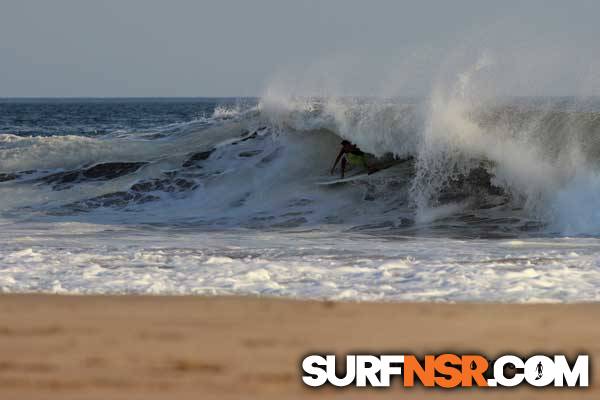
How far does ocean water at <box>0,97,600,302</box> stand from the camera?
592 cm

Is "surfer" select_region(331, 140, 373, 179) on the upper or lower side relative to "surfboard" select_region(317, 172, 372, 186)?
upper

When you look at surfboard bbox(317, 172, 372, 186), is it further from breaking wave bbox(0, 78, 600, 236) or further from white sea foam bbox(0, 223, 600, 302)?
white sea foam bbox(0, 223, 600, 302)

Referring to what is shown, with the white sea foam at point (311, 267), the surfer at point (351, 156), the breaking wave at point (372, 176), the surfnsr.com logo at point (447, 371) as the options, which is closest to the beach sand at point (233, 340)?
the surfnsr.com logo at point (447, 371)

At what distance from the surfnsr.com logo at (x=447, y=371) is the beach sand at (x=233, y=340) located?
0.24 ft

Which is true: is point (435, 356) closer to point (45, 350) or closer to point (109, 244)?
point (45, 350)

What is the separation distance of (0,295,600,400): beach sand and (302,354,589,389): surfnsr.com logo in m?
0.07

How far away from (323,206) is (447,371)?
7341mm

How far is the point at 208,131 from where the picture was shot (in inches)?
685

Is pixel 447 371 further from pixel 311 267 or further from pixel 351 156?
pixel 351 156

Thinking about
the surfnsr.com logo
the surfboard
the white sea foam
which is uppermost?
the surfboard

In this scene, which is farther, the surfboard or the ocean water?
the surfboard

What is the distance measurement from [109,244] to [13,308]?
301 cm

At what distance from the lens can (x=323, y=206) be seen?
11.1 m

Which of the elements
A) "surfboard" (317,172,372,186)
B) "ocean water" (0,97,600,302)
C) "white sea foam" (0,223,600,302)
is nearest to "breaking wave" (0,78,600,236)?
"ocean water" (0,97,600,302)
